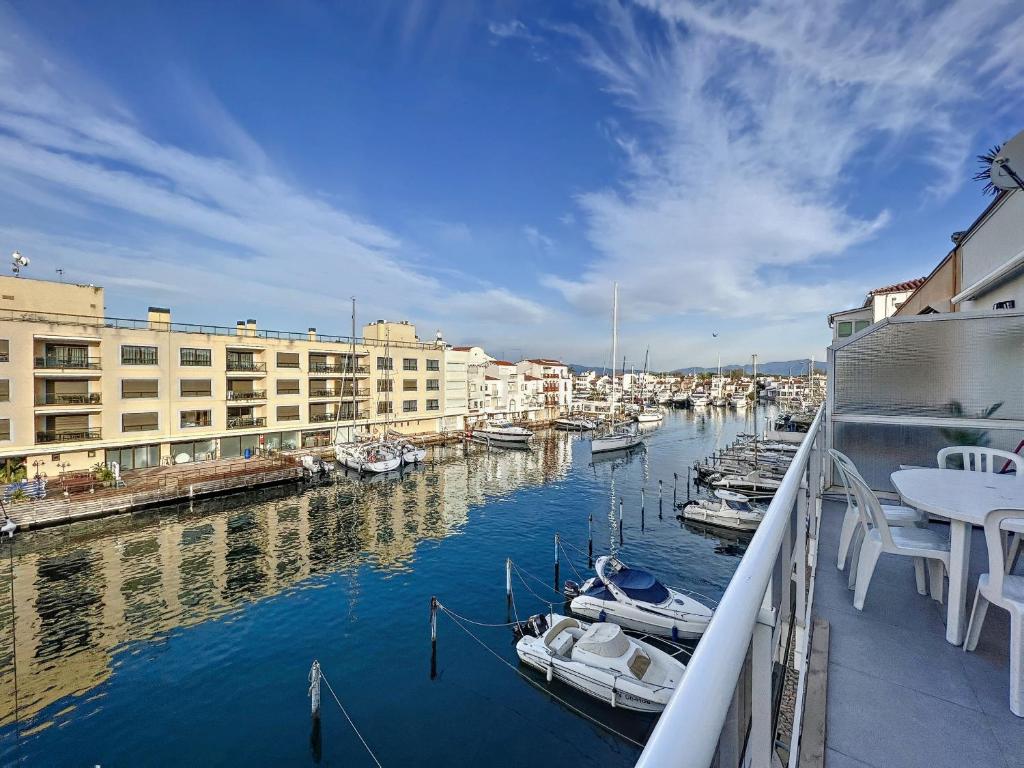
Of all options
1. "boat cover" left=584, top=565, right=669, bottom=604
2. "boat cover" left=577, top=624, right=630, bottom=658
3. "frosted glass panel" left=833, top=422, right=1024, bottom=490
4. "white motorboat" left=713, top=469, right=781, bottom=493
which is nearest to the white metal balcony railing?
"frosted glass panel" left=833, top=422, right=1024, bottom=490

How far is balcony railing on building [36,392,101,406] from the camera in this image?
2612 centimetres

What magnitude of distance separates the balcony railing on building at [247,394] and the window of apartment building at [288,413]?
1615 millimetres

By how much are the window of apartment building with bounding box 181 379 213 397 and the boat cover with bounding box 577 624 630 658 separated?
2997cm

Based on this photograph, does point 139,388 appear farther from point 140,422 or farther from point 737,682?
point 737,682

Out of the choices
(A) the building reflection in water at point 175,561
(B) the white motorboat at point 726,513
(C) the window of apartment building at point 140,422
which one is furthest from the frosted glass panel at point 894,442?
(C) the window of apartment building at point 140,422

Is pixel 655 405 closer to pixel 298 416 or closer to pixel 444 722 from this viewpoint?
pixel 298 416

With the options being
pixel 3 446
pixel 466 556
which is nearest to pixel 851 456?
pixel 466 556

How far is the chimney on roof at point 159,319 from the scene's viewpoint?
30492 mm

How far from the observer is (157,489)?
2530 cm

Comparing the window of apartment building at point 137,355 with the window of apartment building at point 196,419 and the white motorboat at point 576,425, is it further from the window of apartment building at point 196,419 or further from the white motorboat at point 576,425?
the white motorboat at point 576,425

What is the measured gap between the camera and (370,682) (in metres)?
11.9

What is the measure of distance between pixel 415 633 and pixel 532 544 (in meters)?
7.82

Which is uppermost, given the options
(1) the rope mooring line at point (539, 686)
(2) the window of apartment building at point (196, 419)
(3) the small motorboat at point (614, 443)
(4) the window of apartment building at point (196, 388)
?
(4) the window of apartment building at point (196, 388)

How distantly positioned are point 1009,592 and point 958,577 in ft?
1.24
